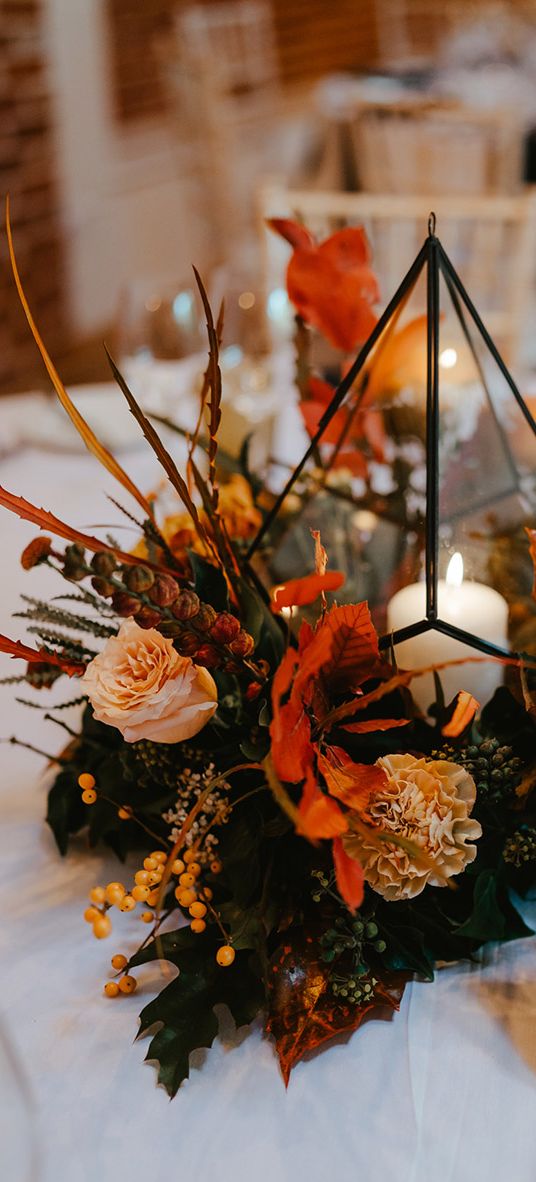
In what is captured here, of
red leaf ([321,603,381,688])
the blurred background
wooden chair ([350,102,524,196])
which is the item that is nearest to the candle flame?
red leaf ([321,603,381,688])

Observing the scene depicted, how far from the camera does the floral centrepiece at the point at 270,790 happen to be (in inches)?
19.6

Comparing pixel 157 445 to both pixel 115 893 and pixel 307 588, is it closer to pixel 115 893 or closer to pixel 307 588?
pixel 307 588

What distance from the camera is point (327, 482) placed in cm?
91

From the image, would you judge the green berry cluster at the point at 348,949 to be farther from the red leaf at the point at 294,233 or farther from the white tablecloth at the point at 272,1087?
the red leaf at the point at 294,233

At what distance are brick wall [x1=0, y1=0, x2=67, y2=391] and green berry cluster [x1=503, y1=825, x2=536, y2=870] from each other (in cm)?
307

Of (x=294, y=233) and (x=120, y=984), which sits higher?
(x=294, y=233)

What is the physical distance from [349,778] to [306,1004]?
12 cm

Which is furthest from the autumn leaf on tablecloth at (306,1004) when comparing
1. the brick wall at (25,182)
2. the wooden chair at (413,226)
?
the brick wall at (25,182)

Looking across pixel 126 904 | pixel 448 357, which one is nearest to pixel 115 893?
pixel 126 904

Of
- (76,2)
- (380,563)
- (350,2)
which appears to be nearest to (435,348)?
(380,563)

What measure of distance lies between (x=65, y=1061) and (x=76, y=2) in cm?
426

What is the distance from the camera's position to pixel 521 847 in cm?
56

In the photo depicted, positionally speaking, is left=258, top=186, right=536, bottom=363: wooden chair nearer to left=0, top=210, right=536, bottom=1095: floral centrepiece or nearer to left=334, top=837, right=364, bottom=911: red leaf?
left=0, top=210, right=536, bottom=1095: floral centrepiece

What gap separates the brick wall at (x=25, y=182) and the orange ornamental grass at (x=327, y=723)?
3043mm
